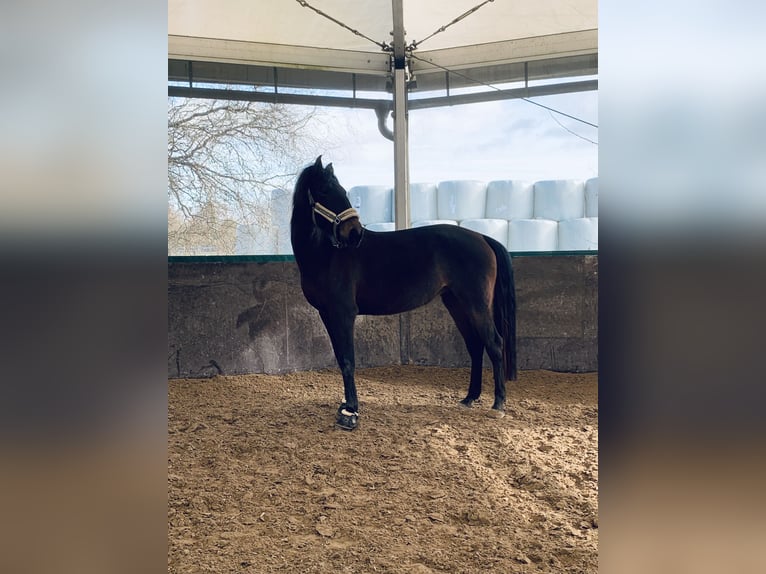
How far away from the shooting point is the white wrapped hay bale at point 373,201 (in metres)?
5.39

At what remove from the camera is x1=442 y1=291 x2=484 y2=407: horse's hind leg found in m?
3.47

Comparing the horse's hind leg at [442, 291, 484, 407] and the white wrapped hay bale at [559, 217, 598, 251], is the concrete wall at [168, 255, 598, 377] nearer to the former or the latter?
the horse's hind leg at [442, 291, 484, 407]

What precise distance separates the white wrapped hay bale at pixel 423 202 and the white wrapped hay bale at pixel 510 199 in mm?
576

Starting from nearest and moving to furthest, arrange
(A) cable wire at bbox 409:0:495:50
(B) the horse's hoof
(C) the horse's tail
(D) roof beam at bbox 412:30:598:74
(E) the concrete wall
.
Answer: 1. (B) the horse's hoof
2. (C) the horse's tail
3. (E) the concrete wall
4. (A) cable wire at bbox 409:0:495:50
5. (D) roof beam at bbox 412:30:598:74

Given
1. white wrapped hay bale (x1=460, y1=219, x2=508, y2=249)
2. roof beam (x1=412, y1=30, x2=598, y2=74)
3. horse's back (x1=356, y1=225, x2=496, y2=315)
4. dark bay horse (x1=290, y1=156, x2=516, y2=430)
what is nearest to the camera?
dark bay horse (x1=290, y1=156, x2=516, y2=430)

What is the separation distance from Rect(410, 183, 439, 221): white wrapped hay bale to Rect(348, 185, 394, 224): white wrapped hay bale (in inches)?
12.9

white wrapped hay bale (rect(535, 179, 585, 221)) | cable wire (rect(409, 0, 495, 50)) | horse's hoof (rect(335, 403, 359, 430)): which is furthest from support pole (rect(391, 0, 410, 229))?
horse's hoof (rect(335, 403, 359, 430))

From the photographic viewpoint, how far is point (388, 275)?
10.8ft

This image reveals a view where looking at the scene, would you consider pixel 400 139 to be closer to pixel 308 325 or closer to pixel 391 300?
pixel 308 325
